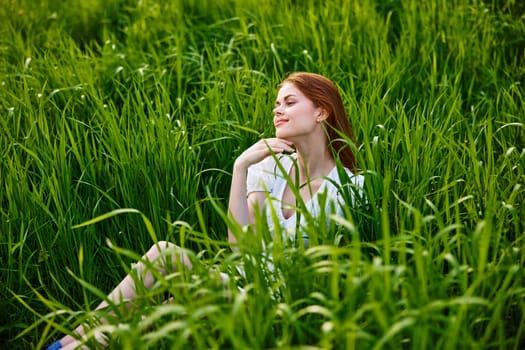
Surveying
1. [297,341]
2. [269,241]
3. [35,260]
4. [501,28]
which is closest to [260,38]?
[501,28]

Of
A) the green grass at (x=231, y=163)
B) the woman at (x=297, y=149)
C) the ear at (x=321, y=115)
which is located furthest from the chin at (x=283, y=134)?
the green grass at (x=231, y=163)

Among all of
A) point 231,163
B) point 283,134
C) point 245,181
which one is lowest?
point 231,163

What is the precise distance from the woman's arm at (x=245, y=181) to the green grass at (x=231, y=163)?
167mm

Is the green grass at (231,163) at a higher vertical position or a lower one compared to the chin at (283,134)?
lower

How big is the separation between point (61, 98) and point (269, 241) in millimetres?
2188

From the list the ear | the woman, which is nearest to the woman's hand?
the woman

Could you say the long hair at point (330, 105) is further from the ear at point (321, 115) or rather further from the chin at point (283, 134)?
the chin at point (283, 134)

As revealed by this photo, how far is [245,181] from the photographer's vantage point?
302 cm

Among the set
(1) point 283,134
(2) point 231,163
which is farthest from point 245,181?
(2) point 231,163

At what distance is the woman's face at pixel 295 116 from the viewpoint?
3.00 meters

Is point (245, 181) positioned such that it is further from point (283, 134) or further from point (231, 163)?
point (231, 163)

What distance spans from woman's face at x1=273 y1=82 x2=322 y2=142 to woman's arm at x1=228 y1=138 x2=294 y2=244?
5 cm

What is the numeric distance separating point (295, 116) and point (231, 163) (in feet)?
2.03

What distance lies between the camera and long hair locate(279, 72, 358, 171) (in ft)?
10.0
